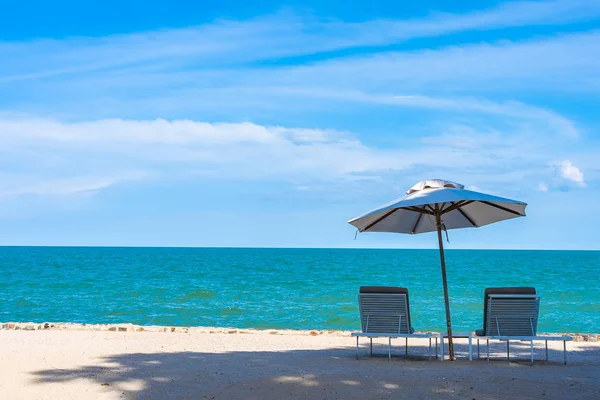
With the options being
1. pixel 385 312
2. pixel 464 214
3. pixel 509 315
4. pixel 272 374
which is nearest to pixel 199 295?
pixel 464 214

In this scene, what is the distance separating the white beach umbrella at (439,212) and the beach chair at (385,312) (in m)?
0.53

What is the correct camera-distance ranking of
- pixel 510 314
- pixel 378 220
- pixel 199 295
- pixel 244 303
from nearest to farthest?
pixel 510 314, pixel 378 220, pixel 244 303, pixel 199 295

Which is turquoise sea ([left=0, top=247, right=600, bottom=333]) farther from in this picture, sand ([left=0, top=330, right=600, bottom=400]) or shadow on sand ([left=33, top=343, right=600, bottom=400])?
shadow on sand ([left=33, top=343, right=600, bottom=400])

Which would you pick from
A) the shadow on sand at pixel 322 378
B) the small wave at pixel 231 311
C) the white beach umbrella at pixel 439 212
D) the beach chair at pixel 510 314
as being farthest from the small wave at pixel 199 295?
the beach chair at pixel 510 314

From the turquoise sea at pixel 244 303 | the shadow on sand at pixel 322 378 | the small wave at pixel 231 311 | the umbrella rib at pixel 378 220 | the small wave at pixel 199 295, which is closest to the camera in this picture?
the shadow on sand at pixel 322 378

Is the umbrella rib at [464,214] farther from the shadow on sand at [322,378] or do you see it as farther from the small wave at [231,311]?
the small wave at [231,311]

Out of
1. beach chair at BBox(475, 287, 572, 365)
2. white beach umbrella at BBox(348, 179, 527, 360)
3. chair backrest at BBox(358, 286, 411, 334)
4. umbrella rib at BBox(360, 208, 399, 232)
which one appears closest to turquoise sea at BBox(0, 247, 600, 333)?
white beach umbrella at BBox(348, 179, 527, 360)

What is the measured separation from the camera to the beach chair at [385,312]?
827cm

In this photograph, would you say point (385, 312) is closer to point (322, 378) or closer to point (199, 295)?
point (322, 378)

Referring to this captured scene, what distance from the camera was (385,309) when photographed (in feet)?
27.4

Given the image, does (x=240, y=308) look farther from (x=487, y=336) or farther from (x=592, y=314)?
(x=487, y=336)

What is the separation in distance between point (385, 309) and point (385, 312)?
4cm

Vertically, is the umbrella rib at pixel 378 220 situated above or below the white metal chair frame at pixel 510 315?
above

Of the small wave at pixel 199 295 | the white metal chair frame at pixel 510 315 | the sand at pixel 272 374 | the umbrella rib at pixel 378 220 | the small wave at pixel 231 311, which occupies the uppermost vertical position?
the umbrella rib at pixel 378 220
